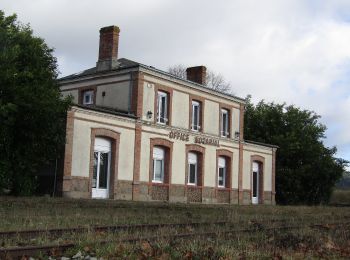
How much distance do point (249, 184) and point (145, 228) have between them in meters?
24.2

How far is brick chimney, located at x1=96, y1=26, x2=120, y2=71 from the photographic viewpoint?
29688 mm

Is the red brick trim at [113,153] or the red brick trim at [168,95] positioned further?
the red brick trim at [168,95]

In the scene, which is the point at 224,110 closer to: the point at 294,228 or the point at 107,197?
the point at 107,197

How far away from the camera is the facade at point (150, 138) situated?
2484 cm

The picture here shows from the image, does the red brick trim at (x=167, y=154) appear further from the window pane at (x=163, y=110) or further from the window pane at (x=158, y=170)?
the window pane at (x=163, y=110)

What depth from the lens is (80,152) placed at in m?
24.3

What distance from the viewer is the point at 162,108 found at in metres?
29.5

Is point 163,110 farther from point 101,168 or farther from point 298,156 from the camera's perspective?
point 298,156

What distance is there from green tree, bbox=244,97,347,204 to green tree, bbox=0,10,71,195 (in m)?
22.3

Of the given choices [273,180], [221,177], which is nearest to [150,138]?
[221,177]

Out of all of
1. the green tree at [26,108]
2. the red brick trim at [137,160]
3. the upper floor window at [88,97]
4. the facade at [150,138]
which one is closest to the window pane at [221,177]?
the facade at [150,138]

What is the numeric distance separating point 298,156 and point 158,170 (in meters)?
16.3

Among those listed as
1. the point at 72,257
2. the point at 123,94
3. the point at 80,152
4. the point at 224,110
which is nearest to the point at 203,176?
the point at 224,110

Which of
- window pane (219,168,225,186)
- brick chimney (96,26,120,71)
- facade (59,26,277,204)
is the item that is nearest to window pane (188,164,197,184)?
facade (59,26,277,204)
